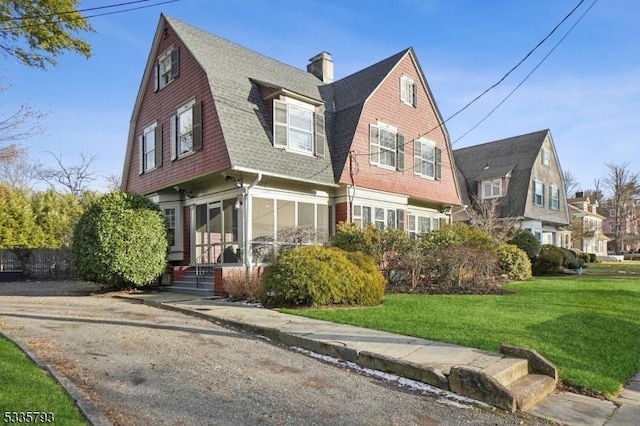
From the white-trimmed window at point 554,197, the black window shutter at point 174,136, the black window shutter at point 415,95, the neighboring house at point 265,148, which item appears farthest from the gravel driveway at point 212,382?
the white-trimmed window at point 554,197

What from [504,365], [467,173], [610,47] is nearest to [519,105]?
[610,47]

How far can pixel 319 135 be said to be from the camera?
15398 mm

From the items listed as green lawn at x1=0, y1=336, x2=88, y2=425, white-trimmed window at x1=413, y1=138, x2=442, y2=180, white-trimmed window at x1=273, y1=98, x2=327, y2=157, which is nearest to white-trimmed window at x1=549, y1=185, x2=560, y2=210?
white-trimmed window at x1=413, y1=138, x2=442, y2=180

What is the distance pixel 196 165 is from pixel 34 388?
1067 centimetres

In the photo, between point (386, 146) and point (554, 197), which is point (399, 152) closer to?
point (386, 146)

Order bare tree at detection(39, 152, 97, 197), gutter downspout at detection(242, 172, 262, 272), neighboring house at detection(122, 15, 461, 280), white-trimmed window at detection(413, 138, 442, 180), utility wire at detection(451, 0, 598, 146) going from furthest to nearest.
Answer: bare tree at detection(39, 152, 97, 197) → white-trimmed window at detection(413, 138, 442, 180) → neighboring house at detection(122, 15, 461, 280) → gutter downspout at detection(242, 172, 262, 272) → utility wire at detection(451, 0, 598, 146)

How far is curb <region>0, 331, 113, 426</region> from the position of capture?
3484 millimetres

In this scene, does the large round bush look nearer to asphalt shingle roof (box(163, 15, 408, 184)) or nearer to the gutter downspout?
the gutter downspout

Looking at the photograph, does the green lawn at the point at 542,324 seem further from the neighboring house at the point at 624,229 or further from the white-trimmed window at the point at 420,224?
the neighboring house at the point at 624,229

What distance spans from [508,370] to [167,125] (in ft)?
48.8

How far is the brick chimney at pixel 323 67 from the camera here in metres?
20.5

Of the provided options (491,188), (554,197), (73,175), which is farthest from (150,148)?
(554,197)

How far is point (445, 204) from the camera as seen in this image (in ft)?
69.4

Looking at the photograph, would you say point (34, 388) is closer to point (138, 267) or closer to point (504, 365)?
point (504, 365)
